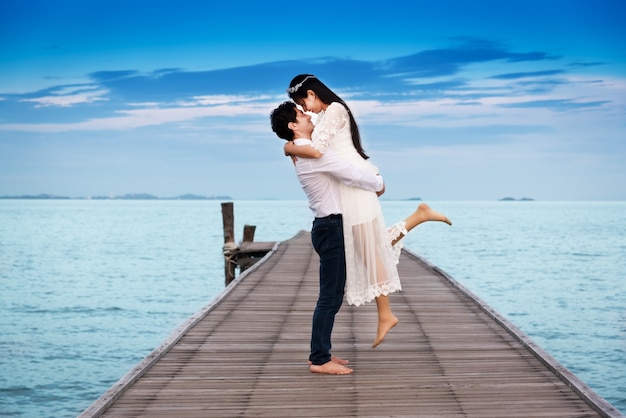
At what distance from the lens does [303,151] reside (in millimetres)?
4742

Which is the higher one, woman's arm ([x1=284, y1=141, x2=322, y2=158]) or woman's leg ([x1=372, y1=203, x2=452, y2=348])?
woman's arm ([x1=284, y1=141, x2=322, y2=158])

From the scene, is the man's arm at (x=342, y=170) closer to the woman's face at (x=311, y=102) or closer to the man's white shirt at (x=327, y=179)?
the man's white shirt at (x=327, y=179)

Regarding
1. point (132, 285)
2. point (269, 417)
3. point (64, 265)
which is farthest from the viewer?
point (64, 265)

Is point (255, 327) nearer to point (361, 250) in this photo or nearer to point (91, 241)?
point (361, 250)

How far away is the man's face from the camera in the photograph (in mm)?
4812

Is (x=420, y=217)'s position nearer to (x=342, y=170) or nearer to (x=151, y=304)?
(x=342, y=170)

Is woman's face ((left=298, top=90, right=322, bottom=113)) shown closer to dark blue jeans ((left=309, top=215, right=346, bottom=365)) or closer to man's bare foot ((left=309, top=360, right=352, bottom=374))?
dark blue jeans ((left=309, top=215, right=346, bottom=365))

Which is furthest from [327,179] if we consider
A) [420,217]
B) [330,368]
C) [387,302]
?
[330,368]

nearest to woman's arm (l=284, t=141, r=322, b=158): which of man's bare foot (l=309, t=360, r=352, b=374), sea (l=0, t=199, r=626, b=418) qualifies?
man's bare foot (l=309, t=360, r=352, b=374)

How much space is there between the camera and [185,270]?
35.7 meters

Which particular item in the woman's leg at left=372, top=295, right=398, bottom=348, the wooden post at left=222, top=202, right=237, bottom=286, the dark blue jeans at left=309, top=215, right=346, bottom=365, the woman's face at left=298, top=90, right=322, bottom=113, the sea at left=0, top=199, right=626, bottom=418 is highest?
the woman's face at left=298, top=90, right=322, bottom=113

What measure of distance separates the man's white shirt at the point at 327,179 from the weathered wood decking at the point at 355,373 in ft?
3.70

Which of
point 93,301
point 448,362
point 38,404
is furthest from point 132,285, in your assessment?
point 448,362

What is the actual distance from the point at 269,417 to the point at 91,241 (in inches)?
2311
